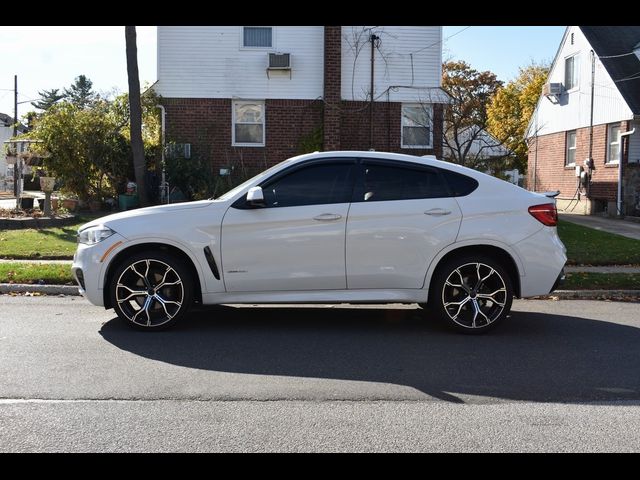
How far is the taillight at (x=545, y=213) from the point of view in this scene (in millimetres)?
6891

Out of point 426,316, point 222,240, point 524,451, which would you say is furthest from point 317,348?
point 524,451

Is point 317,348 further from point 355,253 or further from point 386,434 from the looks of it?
point 386,434

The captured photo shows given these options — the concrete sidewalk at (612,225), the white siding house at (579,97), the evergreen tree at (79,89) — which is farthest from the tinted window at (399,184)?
the evergreen tree at (79,89)

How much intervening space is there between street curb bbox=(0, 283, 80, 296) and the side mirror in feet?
12.7

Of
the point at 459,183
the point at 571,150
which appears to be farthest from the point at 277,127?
the point at 459,183

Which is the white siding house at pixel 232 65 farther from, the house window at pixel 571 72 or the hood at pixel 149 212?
the hood at pixel 149 212

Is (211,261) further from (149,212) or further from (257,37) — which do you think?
(257,37)

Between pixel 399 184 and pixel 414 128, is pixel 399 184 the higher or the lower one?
the lower one

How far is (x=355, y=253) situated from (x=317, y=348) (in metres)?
1.04

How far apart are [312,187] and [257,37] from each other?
13.1 metres

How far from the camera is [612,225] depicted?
59.7 ft

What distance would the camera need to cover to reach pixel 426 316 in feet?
25.7

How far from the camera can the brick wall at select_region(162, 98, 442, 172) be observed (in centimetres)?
1881

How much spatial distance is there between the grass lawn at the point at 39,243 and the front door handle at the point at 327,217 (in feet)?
20.4
